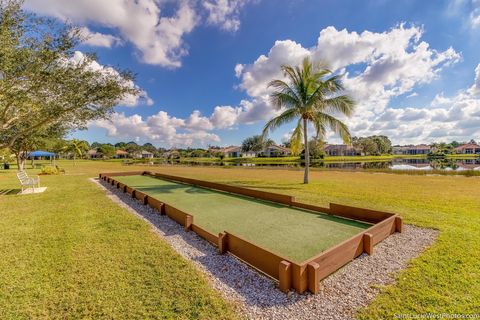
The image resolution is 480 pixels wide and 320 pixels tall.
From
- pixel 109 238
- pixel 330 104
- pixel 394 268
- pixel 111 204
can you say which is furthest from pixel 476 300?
pixel 330 104

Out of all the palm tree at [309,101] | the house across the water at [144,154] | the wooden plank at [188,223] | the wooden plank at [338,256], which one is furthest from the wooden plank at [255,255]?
the house across the water at [144,154]

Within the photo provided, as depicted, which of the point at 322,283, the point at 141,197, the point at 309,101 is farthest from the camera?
the point at 309,101

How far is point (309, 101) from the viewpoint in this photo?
12234 mm

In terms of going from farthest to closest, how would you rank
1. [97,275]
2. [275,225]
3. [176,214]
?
[176,214]
[275,225]
[97,275]

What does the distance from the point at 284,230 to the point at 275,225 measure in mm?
371

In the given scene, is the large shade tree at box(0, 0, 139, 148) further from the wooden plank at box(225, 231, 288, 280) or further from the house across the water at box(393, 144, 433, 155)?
the house across the water at box(393, 144, 433, 155)

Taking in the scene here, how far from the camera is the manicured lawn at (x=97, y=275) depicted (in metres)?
2.57

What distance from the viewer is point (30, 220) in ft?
20.2

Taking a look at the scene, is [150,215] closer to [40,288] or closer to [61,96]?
[40,288]

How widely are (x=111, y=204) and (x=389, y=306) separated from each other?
26.4 feet

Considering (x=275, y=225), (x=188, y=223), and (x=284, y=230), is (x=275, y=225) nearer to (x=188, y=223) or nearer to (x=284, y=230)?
(x=284, y=230)

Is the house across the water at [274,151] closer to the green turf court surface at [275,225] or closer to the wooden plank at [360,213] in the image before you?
the green turf court surface at [275,225]

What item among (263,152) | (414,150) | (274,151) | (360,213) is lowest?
(360,213)

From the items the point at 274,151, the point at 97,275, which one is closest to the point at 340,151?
the point at 274,151
